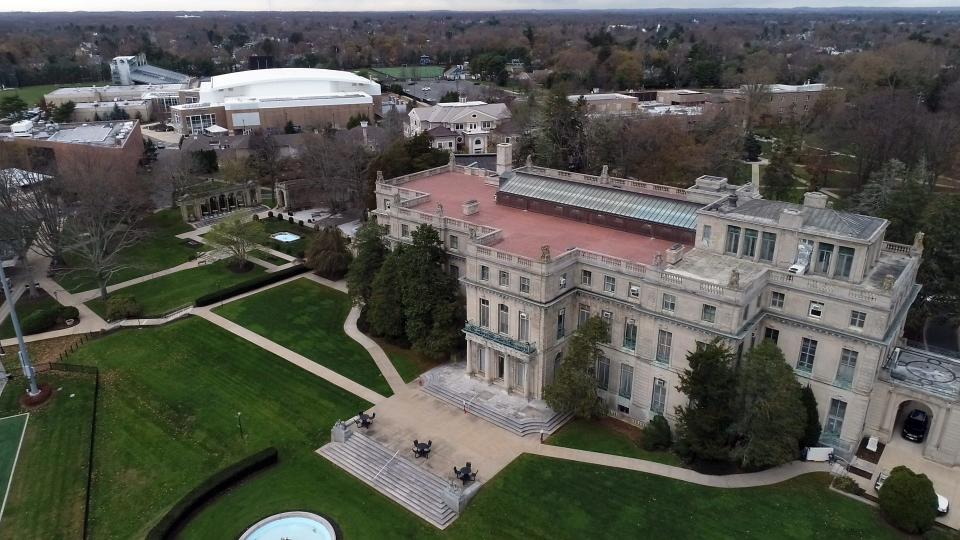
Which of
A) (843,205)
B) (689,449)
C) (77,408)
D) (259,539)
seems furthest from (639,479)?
(843,205)

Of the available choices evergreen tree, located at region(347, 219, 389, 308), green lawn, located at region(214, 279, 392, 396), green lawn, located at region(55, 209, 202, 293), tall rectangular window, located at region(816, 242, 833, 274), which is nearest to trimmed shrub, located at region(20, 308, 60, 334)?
green lawn, located at region(55, 209, 202, 293)

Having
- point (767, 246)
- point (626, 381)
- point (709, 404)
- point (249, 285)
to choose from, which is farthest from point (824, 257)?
point (249, 285)

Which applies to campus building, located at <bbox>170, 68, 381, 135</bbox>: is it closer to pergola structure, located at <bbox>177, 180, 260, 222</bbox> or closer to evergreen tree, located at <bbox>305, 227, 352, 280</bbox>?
pergola structure, located at <bbox>177, 180, 260, 222</bbox>

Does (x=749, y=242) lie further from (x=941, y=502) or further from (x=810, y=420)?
(x=941, y=502)

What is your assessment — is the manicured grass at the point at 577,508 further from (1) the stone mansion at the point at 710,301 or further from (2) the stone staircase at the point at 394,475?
(1) the stone mansion at the point at 710,301

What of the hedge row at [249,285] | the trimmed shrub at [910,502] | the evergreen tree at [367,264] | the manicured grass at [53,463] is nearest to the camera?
the trimmed shrub at [910,502]

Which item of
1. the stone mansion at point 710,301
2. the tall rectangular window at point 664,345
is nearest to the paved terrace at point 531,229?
the stone mansion at point 710,301

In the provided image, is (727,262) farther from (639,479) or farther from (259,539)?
(259,539)

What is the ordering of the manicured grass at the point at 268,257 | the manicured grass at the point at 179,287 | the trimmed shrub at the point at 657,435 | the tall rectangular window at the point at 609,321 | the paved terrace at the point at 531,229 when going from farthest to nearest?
the manicured grass at the point at 268,257
the manicured grass at the point at 179,287
the paved terrace at the point at 531,229
the tall rectangular window at the point at 609,321
the trimmed shrub at the point at 657,435
